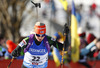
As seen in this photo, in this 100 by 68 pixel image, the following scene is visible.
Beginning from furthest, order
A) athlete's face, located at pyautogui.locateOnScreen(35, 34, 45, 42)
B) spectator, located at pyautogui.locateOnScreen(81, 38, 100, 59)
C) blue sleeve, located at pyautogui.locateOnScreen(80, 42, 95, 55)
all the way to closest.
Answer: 1. blue sleeve, located at pyautogui.locateOnScreen(80, 42, 95, 55)
2. spectator, located at pyautogui.locateOnScreen(81, 38, 100, 59)
3. athlete's face, located at pyautogui.locateOnScreen(35, 34, 45, 42)

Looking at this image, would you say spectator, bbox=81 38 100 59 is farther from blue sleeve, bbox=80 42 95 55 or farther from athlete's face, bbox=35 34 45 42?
athlete's face, bbox=35 34 45 42

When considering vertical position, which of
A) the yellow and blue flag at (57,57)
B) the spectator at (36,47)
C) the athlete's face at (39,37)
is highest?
the athlete's face at (39,37)

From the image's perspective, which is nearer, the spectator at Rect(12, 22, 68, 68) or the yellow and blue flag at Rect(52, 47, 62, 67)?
the spectator at Rect(12, 22, 68, 68)

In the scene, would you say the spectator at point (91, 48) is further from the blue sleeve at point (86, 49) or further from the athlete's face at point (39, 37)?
the athlete's face at point (39, 37)

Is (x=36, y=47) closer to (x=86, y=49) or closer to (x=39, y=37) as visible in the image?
(x=39, y=37)

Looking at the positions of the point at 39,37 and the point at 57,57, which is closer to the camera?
the point at 39,37

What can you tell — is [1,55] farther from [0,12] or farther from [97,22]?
[97,22]

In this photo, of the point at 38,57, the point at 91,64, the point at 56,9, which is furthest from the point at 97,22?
the point at 38,57

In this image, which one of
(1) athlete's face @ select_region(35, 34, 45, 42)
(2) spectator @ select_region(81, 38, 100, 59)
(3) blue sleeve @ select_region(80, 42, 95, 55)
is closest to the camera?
(1) athlete's face @ select_region(35, 34, 45, 42)

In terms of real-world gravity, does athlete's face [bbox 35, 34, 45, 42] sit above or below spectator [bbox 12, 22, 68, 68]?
above

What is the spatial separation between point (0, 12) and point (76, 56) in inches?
203

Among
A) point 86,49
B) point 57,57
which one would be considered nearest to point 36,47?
point 57,57

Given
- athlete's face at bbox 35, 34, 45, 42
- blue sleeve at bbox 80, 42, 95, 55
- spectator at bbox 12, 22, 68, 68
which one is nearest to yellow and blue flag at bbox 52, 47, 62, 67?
blue sleeve at bbox 80, 42, 95, 55

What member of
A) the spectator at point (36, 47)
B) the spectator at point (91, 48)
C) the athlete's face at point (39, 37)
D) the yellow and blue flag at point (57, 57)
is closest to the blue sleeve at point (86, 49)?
the spectator at point (91, 48)
